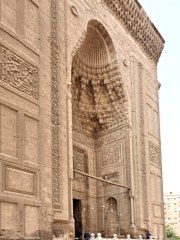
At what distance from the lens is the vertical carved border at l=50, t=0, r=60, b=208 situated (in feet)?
25.9

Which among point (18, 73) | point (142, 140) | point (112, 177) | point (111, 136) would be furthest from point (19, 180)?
point (142, 140)

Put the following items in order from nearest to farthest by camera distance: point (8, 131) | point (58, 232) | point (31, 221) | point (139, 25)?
1. point (8, 131)
2. point (31, 221)
3. point (58, 232)
4. point (139, 25)

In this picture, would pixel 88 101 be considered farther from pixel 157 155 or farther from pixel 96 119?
pixel 157 155

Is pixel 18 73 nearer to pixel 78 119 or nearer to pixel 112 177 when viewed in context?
pixel 78 119

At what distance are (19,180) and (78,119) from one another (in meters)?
5.54

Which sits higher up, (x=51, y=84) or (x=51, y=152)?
(x=51, y=84)

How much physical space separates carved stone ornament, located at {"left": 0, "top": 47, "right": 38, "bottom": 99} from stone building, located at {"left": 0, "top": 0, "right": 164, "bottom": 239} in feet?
0.06

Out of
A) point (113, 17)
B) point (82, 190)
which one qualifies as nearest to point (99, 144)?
point (82, 190)

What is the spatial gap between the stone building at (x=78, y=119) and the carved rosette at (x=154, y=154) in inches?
1.3

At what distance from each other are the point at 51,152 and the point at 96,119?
4.72 meters

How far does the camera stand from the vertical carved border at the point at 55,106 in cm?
789

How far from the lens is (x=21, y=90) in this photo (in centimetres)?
720

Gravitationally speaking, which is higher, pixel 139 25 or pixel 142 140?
pixel 139 25

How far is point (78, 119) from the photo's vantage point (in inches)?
478
